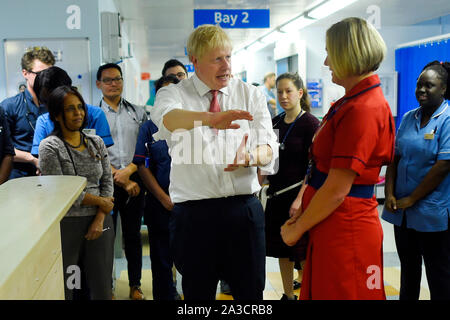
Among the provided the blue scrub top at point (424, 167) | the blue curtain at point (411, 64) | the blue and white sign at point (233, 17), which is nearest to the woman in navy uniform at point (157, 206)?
the blue scrub top at point (424, 167)

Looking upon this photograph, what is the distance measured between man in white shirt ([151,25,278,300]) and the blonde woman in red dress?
257 mm

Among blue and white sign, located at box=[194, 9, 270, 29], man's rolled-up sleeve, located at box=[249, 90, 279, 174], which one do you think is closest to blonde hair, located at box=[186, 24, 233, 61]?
man's rolled-up sleeve, located at box=[249, 90, 279, 174]

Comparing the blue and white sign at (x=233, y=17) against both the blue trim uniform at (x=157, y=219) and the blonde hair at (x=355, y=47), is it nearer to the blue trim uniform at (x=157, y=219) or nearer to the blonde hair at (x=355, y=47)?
the blue trim uniform at (x=157, y=219)

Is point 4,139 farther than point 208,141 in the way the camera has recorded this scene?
Yes

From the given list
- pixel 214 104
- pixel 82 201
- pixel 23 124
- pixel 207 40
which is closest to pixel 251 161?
pixel 214 104

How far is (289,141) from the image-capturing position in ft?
9.66

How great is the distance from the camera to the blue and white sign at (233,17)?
580 cm

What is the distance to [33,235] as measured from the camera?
1.10m

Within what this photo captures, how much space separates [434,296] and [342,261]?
1.31m

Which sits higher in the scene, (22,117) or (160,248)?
(22,117)

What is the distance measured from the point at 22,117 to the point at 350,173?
240cm

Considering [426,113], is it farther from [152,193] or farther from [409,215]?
[152,193]

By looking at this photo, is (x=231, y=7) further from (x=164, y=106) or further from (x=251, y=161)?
(x=251, y=161)
